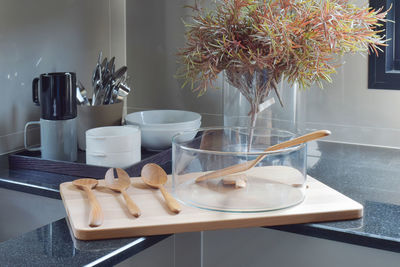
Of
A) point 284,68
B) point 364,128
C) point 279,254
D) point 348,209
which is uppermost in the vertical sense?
point 284,68

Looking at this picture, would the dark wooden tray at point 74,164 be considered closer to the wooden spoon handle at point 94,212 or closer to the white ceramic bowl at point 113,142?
the white ceramic bowl at point 113,142

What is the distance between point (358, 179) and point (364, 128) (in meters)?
0.32

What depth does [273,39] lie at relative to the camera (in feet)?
3.51

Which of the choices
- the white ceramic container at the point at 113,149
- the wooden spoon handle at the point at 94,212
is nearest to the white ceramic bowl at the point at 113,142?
the white ceramic container at the point at 113,149

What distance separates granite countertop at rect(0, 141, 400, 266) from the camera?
887mm

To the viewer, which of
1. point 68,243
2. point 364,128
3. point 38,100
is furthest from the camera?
point 364,128

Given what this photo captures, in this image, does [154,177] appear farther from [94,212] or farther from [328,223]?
[328,223]

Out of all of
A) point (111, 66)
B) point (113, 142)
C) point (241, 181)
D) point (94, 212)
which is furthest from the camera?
point (111, 66)

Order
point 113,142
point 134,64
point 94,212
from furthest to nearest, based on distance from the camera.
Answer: point 134,64, point 113,142, point 94,212

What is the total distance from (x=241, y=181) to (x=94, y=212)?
295 millimetres

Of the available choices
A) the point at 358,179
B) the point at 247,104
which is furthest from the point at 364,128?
the point at 247,104

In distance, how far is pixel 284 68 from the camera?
1127 millimetres

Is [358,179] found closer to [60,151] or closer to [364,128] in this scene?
[364,128]

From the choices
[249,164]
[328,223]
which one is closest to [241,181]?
[249,164]
